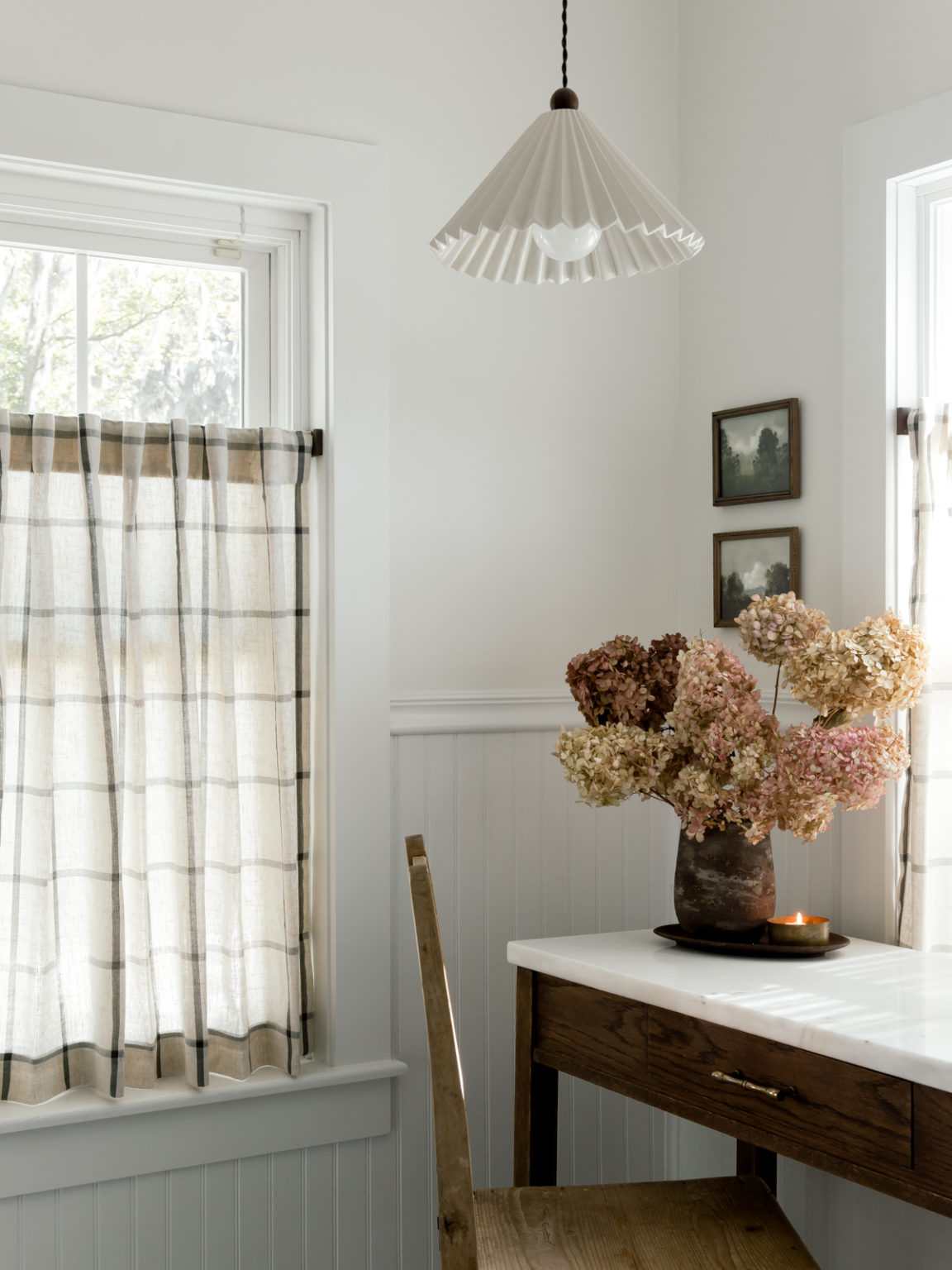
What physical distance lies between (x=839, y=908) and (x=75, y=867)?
130cm

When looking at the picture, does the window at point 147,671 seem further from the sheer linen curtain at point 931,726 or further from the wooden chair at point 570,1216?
the sheer linen curtain at point 931,726

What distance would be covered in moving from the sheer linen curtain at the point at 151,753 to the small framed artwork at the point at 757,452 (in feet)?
2.70

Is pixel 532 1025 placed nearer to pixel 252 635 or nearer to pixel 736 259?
pixel 252 635

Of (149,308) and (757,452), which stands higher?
(149,308)

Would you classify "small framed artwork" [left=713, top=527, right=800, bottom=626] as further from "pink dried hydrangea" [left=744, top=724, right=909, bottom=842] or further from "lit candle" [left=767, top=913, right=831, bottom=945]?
"lit candle" [left=767, top=913, right=831, bottom=945]

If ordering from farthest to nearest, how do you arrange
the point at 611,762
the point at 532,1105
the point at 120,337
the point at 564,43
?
the point at 120,337 → the point at 532,1105 → the point at 611,762 → the point at 564,43

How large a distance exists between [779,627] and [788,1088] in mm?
675

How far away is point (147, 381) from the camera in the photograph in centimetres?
208

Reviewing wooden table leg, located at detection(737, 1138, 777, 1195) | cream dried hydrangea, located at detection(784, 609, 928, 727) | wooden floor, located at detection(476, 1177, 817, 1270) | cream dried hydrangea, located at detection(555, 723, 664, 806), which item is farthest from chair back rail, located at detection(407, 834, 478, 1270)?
wooden table leg, located at detection(737, 1138, 777, 1195)

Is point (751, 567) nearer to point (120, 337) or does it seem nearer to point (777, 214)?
point (777, 214)

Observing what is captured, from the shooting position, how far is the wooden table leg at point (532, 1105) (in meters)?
1.91

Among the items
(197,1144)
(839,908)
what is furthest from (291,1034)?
(839,908)

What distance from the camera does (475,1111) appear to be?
7.43 ft

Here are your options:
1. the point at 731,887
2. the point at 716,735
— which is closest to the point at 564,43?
the point at 716,735
